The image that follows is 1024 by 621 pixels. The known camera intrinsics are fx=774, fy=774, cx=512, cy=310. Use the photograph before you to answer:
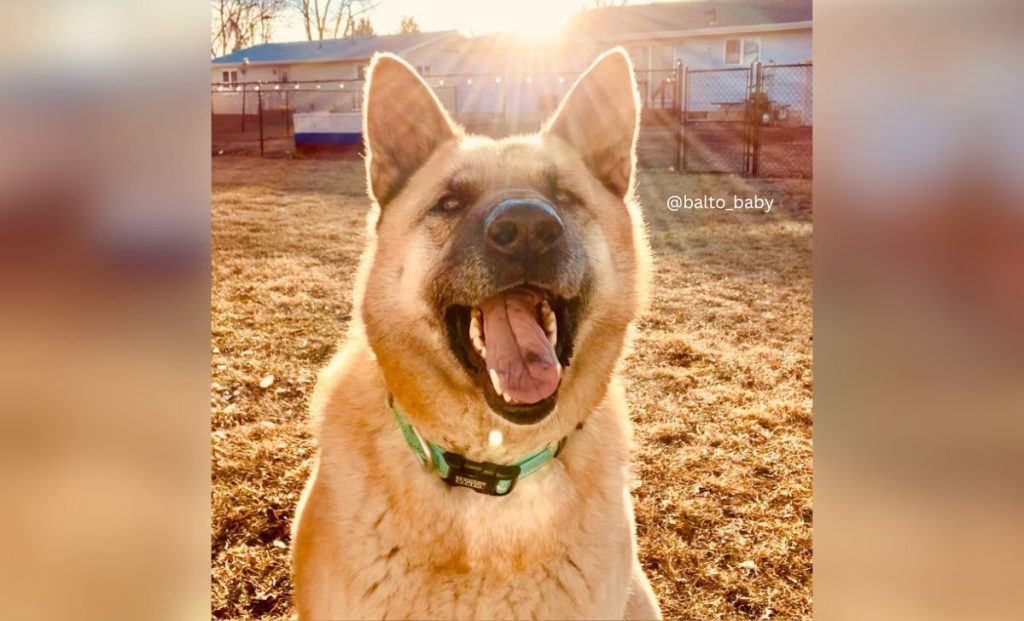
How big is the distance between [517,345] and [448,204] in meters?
0.38

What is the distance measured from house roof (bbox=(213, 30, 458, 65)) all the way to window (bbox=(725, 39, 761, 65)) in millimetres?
5400

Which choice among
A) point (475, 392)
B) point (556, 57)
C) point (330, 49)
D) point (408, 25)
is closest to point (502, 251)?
point (475, 392)

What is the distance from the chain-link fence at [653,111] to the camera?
603 cm

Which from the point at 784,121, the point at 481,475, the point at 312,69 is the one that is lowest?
the point at 481,475

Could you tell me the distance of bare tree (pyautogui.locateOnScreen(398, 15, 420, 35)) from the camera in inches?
100

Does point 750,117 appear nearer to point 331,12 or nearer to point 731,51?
point 731,51

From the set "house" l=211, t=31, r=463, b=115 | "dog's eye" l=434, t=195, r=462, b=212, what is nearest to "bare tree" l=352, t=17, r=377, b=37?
"house" l=211, t=31, r=463, b=115

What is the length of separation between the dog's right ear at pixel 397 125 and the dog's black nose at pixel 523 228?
1.18 feet

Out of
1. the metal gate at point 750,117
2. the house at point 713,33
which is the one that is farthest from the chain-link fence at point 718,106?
the house at point 713,33

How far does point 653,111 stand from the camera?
883cm
